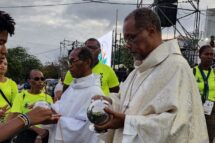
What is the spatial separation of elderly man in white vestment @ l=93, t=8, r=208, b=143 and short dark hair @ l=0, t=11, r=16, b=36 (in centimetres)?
88

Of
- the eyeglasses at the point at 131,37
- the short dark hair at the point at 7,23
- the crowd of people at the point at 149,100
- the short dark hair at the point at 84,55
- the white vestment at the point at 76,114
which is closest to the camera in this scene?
the crowd of people at the point at 149,100

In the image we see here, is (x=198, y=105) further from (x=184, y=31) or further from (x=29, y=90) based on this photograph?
(x=184, y=31)

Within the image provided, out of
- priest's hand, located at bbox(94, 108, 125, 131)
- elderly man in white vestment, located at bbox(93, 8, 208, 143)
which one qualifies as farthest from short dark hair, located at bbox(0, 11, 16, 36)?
priest's hand, located at bbox(94, 108, 125, 131)

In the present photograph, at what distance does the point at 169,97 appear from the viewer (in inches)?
114

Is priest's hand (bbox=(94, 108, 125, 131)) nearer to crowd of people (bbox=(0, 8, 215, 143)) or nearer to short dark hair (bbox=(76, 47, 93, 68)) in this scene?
crowd of people (bbox=(0, 8, 215, 143))

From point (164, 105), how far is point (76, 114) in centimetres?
156

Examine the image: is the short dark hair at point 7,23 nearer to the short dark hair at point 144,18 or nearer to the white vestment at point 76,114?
the short dark hair at point 144,18

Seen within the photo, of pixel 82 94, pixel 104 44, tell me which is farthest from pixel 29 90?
pixel 104 44

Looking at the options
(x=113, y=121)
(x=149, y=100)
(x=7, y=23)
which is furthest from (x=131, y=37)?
(x=7, y=23)

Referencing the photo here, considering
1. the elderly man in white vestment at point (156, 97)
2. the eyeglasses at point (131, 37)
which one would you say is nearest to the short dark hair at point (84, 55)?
the elderly man in white vestment at point (156, 97)

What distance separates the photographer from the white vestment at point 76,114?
4215 millimetres

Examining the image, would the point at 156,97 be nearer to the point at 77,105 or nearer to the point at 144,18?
the point at 144,18

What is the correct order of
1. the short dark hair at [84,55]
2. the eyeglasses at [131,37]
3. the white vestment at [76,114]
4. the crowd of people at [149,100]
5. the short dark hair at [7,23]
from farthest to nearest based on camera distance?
the short dark hair at [84,55]
the white vestment at [76,114]
the short dark hair at [7,23]
the eyeglasses at [131,37]
the crowd of people at [149,100]

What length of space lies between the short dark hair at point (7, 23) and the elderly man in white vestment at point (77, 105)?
47.3 inches
